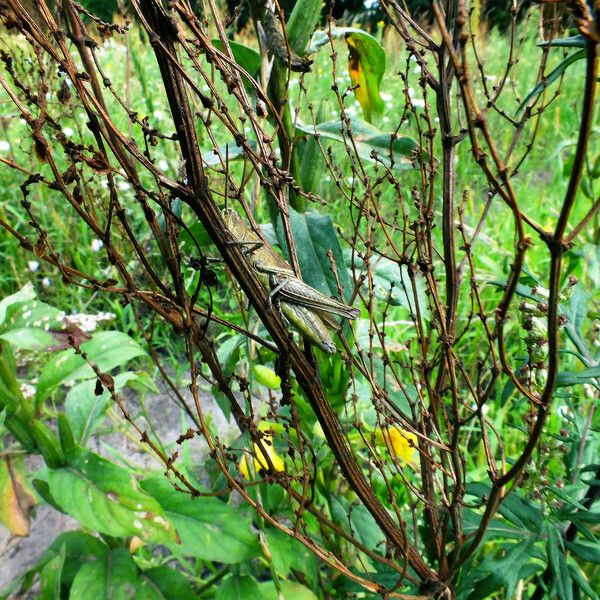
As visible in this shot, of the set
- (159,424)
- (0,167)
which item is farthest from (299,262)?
(0,167)

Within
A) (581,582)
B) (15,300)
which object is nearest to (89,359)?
(15,300)

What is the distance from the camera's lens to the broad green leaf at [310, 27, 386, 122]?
1.16 m

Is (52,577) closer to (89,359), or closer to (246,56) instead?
(89,359)

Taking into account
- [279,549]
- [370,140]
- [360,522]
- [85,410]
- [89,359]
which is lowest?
[360,522]

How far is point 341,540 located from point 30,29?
4.39ft

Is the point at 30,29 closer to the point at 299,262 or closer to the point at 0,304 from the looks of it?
the point at 299,262

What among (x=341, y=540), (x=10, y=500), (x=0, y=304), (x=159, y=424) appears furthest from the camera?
(x=159, y=424)

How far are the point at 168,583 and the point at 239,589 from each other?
18 cm

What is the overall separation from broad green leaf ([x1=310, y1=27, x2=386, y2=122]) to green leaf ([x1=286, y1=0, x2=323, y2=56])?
5.0 inches

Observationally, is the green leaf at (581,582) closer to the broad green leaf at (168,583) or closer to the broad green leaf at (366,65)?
the broad green leaf at (168,583)

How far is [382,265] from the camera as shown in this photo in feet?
4.15

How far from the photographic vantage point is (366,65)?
47.4 inches

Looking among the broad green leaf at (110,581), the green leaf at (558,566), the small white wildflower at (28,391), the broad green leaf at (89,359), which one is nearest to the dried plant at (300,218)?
the green leaf at (558,566)

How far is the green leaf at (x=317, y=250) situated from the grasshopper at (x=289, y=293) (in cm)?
8
